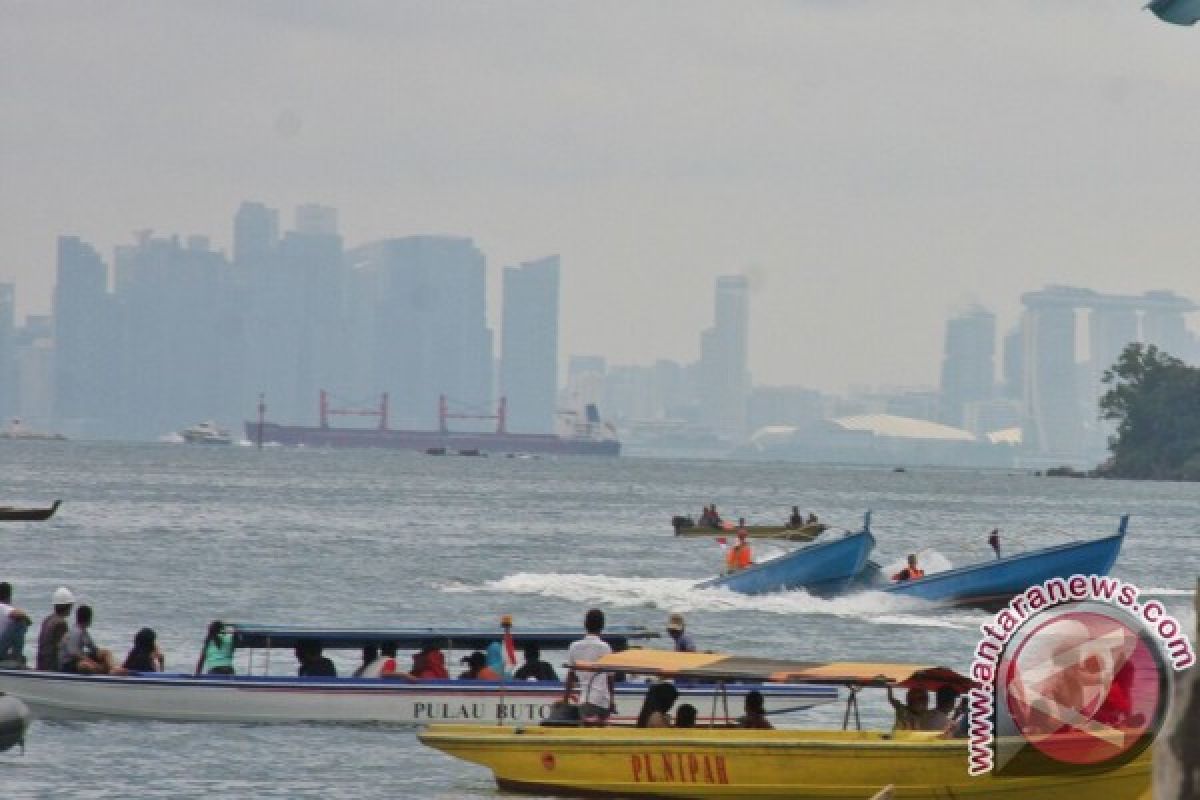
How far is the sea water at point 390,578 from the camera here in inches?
1080

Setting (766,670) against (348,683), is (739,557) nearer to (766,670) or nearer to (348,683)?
(348,683)

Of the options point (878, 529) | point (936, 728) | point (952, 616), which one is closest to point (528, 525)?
point (878, 529)

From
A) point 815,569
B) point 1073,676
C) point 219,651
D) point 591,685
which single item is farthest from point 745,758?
point 815,569

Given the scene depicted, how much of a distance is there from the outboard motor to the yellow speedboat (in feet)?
13.6

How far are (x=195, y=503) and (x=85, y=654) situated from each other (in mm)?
87746

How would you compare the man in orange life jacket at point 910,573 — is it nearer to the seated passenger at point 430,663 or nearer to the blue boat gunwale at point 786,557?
the blue boat gunwale at point 786,557

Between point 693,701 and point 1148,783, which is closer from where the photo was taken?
point 1148,783

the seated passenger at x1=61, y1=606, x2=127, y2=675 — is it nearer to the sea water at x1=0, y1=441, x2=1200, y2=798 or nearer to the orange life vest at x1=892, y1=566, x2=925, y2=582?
the sea water at x1=0, y1=441, x2=1200, y2=798

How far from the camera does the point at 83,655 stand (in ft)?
95.8

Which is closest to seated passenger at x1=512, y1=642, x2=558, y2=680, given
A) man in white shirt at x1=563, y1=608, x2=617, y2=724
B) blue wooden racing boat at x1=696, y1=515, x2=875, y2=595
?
man in white shirt at x1=563, y1=608, x2=617, y2=724

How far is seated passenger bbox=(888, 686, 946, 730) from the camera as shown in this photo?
2216cm

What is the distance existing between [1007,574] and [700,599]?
7.16 metres

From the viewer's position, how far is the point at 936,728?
22.1m

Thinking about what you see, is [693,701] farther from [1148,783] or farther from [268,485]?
[268,485]
